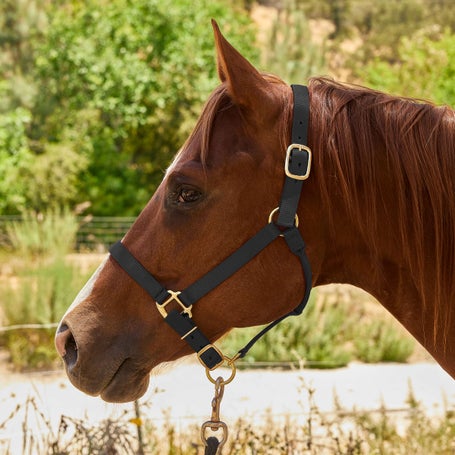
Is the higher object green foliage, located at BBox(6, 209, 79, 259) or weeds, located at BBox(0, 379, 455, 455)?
green foliage, located at BBox(6, 209, 79, 259)

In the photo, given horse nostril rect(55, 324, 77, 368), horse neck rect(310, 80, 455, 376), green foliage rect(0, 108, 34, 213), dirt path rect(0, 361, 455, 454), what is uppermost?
green foliage rect(0, 108, 34, 213)

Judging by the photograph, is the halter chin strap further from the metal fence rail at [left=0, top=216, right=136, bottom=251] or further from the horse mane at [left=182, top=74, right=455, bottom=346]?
the metal fence rail at [left=0, top=216, right=136, bottom=251]

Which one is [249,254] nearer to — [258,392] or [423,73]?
[258,392]

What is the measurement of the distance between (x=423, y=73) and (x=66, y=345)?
22.0 meters

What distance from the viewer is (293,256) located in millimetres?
1795

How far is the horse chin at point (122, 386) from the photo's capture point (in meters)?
1.82

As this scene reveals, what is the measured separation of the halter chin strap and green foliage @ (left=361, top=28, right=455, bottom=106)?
1792 cm

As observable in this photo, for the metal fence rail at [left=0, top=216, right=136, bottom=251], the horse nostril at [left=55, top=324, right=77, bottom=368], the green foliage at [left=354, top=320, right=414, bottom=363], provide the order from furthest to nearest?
the metal fence rail at [left=0, top=216, right=136, bottom=251] → the green foliage at [left=354, top=320, right=414, bottom=363] → the horse nostril at [left=55, top=324, right=77, bottom=368]

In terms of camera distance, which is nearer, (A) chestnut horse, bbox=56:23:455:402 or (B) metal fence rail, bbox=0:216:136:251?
(A) chestnut horse, bbox=56:23:455:402

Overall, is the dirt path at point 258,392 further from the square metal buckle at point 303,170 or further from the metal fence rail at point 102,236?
the metal fence rail at point 102,236

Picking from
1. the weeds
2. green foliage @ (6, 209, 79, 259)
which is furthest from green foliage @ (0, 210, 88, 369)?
the weeds

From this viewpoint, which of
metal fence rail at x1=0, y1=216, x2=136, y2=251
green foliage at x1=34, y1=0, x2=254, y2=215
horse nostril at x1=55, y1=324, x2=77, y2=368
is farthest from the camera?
green foliage at x1=34, y1=0, x2=254, y2=215

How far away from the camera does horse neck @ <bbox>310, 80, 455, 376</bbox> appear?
1728 millimetres

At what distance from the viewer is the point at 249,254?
178 centimetres
